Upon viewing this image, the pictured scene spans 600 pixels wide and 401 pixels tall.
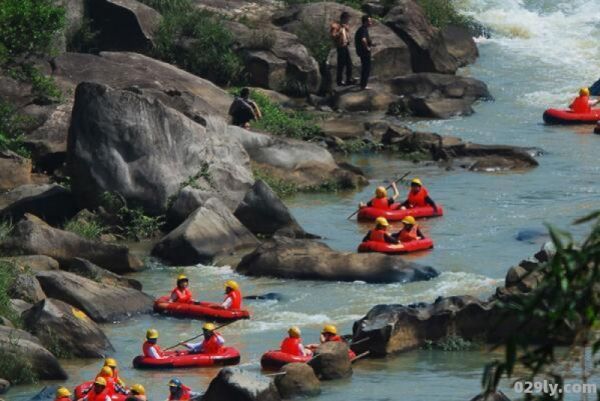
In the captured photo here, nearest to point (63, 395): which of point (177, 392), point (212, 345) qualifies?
point (177, 392)

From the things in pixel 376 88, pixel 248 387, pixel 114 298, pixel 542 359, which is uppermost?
pixel 542 359

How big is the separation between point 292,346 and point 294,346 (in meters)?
0.03

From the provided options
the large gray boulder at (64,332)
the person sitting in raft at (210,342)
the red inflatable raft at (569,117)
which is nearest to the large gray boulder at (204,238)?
the large gray boulder at (64,332)

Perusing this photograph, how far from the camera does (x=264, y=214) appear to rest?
1075 inches

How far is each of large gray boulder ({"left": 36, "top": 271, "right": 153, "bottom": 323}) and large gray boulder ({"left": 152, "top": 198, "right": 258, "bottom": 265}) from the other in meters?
2.49

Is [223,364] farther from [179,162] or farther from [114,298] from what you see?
[179,162]

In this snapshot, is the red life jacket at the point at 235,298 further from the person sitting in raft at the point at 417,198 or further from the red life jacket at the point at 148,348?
the person sitting in raft at the point at 417,198

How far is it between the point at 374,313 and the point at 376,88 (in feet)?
62.4

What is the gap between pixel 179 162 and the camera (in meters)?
28.7

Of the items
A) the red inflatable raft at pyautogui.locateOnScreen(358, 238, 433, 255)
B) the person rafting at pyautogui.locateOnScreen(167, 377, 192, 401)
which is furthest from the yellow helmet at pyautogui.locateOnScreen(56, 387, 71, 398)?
the red inflatable raft at pyautogui.locateOnScreen(358, 238, 433, 255)

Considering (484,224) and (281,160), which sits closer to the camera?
(484,224)

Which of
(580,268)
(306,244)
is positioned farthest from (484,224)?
(580,268)

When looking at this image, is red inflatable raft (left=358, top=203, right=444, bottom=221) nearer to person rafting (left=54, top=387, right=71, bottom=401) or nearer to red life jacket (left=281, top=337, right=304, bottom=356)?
red life jacket (left=281, top=337, right=304, bottom=356)

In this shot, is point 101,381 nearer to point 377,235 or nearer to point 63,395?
point 63,395
